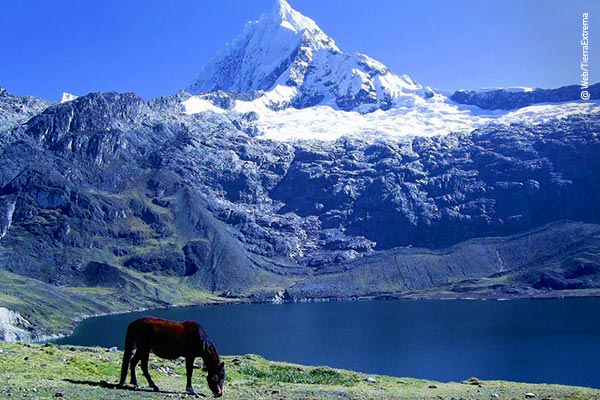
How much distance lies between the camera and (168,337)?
28.9m

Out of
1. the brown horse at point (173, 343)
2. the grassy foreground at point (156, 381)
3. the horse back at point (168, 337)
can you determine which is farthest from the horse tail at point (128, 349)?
the grassy foreground at point (156, 381)

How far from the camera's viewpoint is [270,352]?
179 metres

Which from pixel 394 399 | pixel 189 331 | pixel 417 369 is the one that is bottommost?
pixel 417 369

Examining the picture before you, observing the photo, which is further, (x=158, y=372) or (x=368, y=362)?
(x=368, y=362)

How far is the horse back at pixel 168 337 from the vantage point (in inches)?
1137

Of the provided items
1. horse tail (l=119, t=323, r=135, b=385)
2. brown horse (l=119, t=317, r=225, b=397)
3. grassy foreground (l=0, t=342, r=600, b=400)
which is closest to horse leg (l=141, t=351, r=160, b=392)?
brown horse (l=119, t=317, r=225, b=397)

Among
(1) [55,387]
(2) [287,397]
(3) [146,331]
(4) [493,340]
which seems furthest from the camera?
(4) [493,340]

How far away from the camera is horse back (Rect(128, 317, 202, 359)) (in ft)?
94.8

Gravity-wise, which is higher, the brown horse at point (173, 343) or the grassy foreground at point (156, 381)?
the brown horse at point (173, 343)

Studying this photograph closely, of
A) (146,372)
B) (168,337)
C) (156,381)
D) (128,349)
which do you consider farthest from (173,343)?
(156,381)

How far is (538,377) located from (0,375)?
126 meters

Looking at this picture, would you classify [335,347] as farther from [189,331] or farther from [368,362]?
[189,331]

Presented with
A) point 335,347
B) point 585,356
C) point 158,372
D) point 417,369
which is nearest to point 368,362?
point 417,369

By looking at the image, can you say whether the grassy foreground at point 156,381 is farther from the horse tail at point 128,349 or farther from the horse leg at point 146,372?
the horse tail at point 128,349
